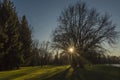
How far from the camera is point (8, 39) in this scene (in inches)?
1447

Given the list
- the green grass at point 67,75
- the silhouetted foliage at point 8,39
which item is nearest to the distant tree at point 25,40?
the silhouetted foliage at point 8,39

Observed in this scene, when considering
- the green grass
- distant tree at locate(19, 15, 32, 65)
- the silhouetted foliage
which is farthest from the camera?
distant tree at locate(19, 15, 32, 65)

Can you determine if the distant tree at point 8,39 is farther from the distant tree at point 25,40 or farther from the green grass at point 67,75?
the distant tree at point 25,40

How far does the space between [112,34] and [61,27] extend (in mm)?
9318

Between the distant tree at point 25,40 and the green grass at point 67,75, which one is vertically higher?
the distant tree at point 25,40

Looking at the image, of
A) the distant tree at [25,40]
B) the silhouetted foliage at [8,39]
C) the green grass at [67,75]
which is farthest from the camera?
the distant tree at [25,40]

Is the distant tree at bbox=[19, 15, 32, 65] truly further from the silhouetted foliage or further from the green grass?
the green grass

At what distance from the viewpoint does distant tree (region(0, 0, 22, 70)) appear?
35562 mm

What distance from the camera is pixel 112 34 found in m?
32.9

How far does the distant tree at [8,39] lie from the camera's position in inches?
1400

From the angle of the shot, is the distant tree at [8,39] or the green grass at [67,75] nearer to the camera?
the green grass at [67,75]

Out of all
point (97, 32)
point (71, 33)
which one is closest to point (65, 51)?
point (71, 33)

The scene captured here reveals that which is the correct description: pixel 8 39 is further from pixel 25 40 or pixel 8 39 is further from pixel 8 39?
pixel 25 40

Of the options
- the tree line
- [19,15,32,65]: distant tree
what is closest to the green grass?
the tree line
